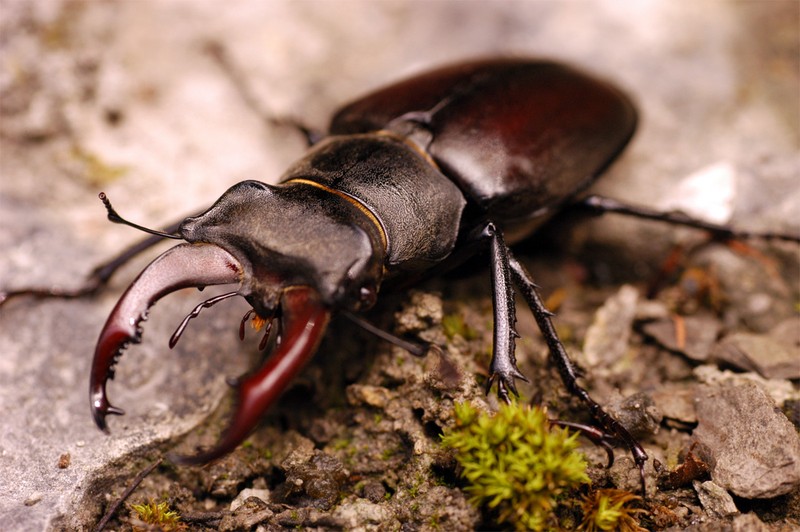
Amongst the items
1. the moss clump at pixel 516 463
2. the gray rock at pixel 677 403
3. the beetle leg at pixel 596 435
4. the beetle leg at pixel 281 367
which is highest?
the beetle leg at pixel 281 367

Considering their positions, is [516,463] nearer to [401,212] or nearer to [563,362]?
[563,362]

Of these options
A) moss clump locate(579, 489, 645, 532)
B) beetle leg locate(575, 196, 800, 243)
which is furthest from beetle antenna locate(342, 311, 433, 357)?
beetle leg locate(575, 196, 800, 243)

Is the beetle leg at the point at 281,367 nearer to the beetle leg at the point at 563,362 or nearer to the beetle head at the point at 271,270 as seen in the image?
the beetle head at the point at 271,270

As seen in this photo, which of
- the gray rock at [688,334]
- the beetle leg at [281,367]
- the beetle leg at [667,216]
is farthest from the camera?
the beetle leg at [667,216]

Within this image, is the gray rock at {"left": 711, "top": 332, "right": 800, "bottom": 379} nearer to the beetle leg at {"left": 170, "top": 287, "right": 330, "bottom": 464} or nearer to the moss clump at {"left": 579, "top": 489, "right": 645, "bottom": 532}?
the moss clump at {"left": 579, "top": 489, "right": 645, "bottom": 532}

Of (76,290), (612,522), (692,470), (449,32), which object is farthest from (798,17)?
(76,290)

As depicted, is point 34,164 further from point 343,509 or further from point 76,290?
point 343,509

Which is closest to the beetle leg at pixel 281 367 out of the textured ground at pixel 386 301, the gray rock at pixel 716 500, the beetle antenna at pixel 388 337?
the beetle antenna at pixel 388 337
